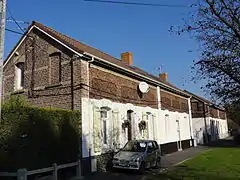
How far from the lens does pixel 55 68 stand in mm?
15312

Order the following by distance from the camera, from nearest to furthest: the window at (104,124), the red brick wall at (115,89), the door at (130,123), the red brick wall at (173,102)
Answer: the red brick wall at (115,89) < the window at (104,124) < the door at (130,123) < the red brick wall at (173,102)

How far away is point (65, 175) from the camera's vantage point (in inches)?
466

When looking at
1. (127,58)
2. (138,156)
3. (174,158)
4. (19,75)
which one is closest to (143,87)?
(174,158)

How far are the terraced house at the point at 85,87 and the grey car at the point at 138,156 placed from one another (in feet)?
3.72

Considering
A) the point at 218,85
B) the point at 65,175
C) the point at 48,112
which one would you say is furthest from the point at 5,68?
the point at 218,85

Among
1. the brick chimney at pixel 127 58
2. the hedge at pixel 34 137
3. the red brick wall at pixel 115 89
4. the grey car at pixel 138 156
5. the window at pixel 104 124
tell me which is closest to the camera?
the hedge at pixel 34 137

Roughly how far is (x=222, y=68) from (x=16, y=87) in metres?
12.2

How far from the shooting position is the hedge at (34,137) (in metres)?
9.63

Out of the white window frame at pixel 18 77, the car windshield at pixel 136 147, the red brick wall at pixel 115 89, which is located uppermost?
the white window frame at pixel 18 77

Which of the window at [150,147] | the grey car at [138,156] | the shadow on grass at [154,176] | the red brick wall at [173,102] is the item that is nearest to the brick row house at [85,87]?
the shadow on grass at [154,176]

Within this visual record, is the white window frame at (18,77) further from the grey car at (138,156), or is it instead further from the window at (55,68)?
the grey car at (138,156)

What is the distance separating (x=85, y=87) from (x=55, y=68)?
241 centimetres

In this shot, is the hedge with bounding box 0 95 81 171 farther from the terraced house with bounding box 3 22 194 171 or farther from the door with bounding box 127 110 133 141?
the door with bounding box 127 110 133 141

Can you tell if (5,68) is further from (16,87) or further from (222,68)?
(222,68)
